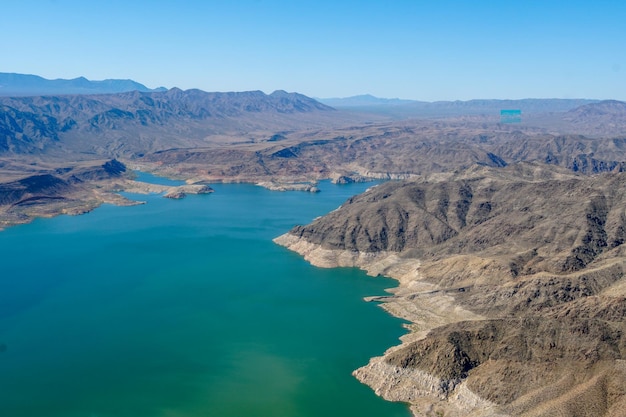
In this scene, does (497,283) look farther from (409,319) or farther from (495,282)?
(409,319)

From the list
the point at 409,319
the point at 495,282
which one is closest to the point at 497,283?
the point at 495,282

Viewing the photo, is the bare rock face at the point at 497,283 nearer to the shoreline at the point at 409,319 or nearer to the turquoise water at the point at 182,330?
the shoreline at the point at 409,319

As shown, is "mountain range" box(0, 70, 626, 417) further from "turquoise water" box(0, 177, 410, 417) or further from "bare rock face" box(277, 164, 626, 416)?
"turquoise water" box(0, 177, 410, 417)

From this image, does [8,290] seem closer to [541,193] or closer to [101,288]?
[101,288]

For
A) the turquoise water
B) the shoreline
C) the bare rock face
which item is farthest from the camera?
the turquoise water

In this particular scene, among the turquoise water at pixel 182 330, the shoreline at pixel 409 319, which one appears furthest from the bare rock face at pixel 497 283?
the turquoise water at pixel 182 330

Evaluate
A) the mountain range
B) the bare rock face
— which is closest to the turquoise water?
the bare rock face

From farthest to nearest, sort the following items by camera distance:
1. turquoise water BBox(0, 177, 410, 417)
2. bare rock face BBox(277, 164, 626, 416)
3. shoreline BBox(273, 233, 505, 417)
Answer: turquoise water BBox(0, 177, 410, 417)
shoreline BBox(273, 233, 505, 417)
bare rock face BBox(277, 164, 626, 416)
